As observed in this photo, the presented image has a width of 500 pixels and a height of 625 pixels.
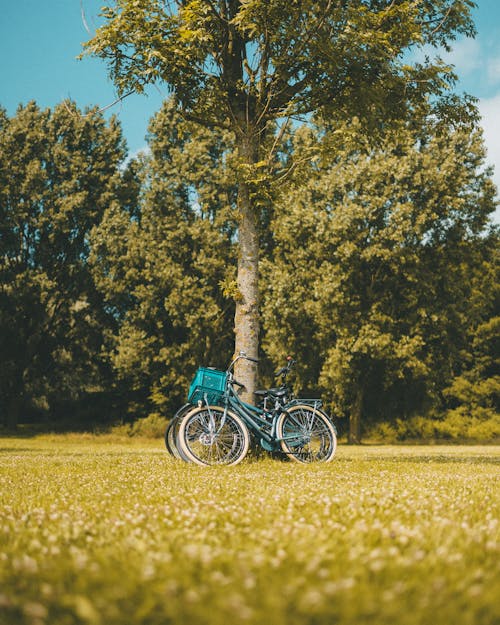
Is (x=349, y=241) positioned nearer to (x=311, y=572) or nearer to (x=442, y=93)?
(x=442, y=93)

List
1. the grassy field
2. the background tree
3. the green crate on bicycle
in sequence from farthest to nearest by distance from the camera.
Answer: the background tree → the green crate on bicycle → the grassy field

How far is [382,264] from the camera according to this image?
34500mm

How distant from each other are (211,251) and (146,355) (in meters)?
7.61

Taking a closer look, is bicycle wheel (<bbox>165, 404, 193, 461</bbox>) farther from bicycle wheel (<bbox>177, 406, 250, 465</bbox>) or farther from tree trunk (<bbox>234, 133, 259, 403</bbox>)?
tree trunk (<bbox>234, 133, 259, 403</bbox>)

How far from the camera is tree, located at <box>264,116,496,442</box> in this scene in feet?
106

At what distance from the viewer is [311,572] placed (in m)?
2.61

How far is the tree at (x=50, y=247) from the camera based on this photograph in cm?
3791

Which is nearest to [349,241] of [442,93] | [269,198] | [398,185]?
[398,185]

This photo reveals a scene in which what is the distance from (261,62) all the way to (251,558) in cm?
1188

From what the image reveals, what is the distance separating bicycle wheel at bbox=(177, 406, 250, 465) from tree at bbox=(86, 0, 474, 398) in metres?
1.67

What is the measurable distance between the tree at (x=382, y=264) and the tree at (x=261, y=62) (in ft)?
62.3

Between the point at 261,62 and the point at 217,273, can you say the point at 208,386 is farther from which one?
the point at 217,273

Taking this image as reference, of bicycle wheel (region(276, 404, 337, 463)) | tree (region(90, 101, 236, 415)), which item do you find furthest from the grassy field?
tree (region(90, 101, 236, 415))

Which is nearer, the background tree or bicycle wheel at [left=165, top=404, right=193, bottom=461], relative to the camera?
bicycle wheel at [left=165, top=404, right=193, bottom=461]
